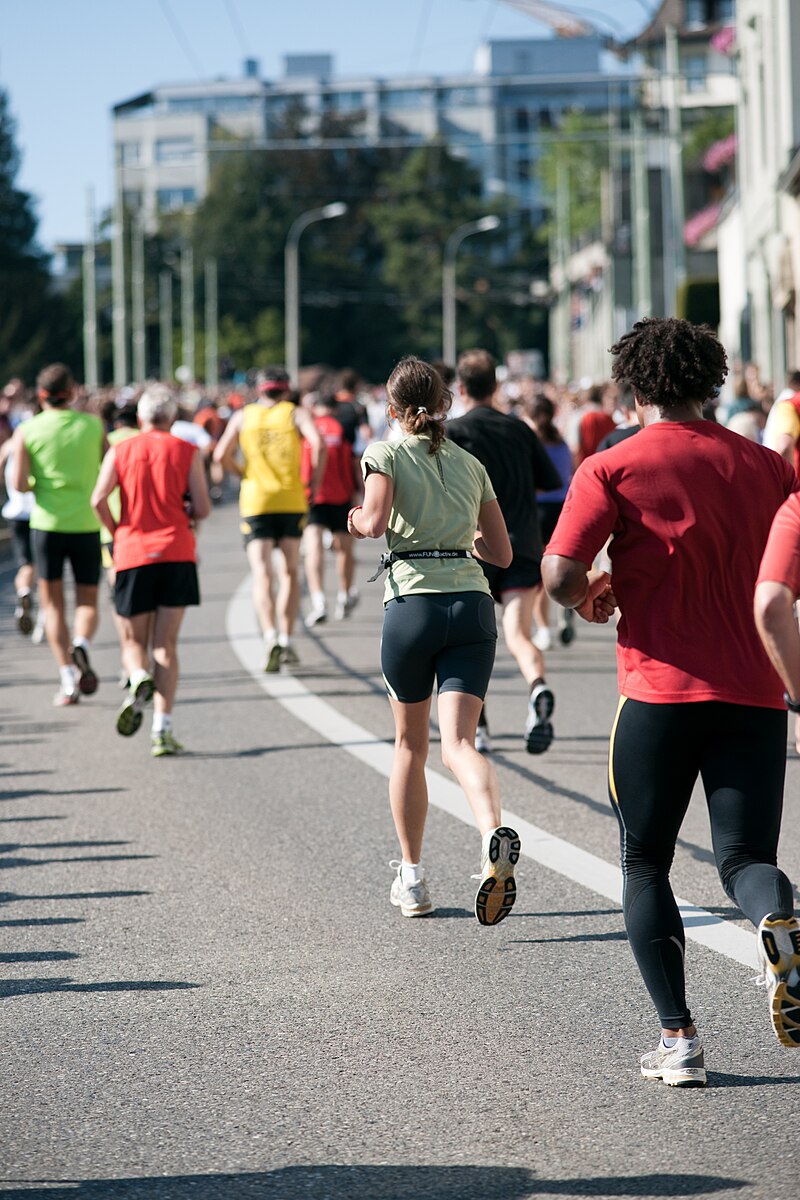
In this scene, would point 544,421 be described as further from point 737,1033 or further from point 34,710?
point 737,1033

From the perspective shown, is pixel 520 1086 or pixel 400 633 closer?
pixel 520 1086

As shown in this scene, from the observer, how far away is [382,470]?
605 cm

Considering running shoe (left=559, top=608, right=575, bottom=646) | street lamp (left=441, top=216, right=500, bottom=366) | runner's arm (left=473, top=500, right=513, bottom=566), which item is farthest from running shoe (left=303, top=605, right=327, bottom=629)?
street lamp (left=441, top=216, right=500, bottom=366)

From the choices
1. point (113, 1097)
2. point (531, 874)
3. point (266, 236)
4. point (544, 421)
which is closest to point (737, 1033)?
point (113, 1097)

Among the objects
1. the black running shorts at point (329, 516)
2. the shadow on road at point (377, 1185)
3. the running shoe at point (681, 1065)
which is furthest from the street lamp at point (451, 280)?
the shadow on road at point (377, 1185)

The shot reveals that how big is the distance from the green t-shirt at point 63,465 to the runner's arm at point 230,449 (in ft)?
3.37

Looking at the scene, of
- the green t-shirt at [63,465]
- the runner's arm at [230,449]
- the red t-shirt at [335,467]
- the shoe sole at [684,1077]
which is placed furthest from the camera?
the red t-shirt at [335,467]

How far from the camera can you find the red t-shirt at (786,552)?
388cm

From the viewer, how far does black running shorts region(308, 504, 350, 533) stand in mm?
15805

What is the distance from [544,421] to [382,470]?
719cm

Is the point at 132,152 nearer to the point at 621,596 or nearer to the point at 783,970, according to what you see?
the point at 621,596

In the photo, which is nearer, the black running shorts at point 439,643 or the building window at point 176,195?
the black running shorts at point 439,643

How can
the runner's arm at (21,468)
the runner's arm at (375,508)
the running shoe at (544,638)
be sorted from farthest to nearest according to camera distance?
the running shoe at (544,638) < the runner's arm at (21,468) < the runner's arm at (375,508)

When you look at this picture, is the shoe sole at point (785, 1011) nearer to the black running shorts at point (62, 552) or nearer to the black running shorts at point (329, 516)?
the black running shorts at point (62, 552)
